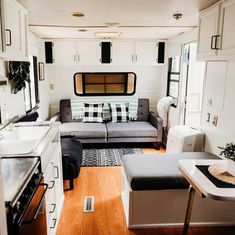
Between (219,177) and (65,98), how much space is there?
4.11 metres

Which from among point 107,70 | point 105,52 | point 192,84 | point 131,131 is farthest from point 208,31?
point 107,70

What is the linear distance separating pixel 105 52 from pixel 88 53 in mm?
342

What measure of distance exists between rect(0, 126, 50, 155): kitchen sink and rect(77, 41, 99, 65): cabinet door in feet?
8.65

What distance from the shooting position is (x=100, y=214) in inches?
105

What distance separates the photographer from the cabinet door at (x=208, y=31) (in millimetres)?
2271

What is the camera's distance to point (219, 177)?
173cm

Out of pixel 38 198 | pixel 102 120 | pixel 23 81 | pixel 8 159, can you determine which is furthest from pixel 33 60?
pixel 38 198

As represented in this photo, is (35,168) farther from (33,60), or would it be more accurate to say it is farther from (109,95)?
(109,95)

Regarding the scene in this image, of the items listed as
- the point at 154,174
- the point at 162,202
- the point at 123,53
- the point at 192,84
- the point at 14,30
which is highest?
the point at 123,53

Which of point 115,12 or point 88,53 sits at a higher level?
point 115,12

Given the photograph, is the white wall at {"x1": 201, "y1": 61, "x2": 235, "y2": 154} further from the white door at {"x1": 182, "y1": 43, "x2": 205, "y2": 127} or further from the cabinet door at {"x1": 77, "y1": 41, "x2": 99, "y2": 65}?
the cabinet door at {"x1": 77, "y1": 41, "x2": 99, "y2": 65}

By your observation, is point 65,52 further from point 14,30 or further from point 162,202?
point 162,202

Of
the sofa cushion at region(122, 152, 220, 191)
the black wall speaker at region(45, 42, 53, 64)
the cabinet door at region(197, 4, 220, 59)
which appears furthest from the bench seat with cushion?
the black wall speaker at region(45, 42, 53, 64)

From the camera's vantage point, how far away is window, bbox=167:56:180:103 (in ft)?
14.6
